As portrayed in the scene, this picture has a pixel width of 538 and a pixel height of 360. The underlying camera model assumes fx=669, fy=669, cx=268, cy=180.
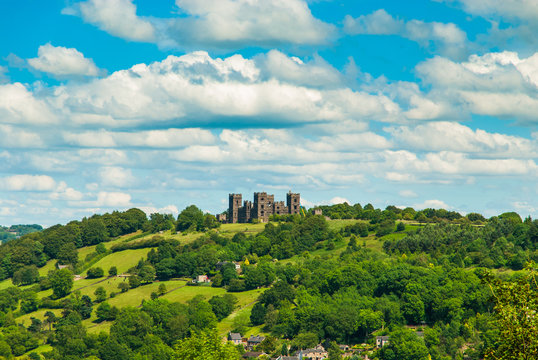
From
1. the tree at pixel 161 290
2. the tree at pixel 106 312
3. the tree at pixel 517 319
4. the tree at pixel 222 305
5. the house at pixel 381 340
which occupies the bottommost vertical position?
the house at pixel 381 340

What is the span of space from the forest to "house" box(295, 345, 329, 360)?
2.15m

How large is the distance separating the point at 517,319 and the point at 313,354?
90.5 metres

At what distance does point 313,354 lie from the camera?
4572 inches

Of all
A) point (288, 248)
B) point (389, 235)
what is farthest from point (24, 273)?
point (389, 235)

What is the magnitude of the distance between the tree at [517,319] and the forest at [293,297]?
62.4 meters

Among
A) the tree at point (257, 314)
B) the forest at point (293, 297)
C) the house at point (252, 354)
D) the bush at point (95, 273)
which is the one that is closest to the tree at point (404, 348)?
the forest at point (293, 297)

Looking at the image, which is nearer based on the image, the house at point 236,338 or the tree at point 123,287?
the house at point 236,338

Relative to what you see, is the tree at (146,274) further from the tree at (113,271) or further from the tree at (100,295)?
the tree at (100,295)

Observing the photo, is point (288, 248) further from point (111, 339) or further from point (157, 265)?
point (111, 339)

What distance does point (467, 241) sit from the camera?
17212cm

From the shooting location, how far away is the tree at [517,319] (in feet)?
94.1

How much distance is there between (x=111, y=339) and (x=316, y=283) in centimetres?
4610

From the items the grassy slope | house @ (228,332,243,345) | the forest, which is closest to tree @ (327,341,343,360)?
the forest

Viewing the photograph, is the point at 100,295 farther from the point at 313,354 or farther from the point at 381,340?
the point at 381,340
